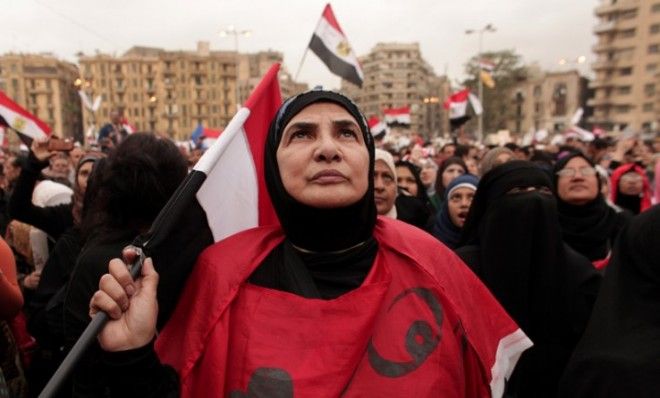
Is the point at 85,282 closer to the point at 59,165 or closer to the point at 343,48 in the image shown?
the point at 59,165

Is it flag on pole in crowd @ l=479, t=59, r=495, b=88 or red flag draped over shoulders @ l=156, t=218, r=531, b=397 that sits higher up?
flag on pole in crowd @ l=479, t=59, r=495, b=88

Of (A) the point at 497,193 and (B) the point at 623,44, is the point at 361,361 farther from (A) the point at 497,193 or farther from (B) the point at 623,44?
(B) the point at 623,44

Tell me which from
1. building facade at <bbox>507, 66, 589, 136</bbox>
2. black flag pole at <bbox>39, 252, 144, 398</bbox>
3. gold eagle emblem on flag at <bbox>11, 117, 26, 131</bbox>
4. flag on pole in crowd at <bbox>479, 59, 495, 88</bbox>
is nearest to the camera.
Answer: black flag pole at <bbox>39, 252, 144, 398</bbox>

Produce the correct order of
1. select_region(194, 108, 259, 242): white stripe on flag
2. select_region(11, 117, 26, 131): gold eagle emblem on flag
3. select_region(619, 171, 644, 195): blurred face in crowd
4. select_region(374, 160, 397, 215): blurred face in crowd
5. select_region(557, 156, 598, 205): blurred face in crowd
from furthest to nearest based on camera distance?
select_region(619, 171, 644, 195): blurred face in crowd, select_region(11, 117, 26, 131): gold eagle emblem on flag, select_region(374, 160, 397, 215): blurred face in crowd, select_region(557, 156, 598, 205): blurred face in crowd, select_region(194, 108, 259, 242): white stripe on flag

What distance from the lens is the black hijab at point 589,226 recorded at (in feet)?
12.1

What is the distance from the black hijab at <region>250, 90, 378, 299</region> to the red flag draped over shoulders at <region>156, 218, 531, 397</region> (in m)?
0.05

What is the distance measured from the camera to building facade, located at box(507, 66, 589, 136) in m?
76.6

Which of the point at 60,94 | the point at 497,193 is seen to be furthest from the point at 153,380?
the point at 60,94

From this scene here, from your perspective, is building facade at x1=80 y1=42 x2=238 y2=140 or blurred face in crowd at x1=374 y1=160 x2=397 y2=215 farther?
building facade at x1=80 y1=42 x2=238 y2=140

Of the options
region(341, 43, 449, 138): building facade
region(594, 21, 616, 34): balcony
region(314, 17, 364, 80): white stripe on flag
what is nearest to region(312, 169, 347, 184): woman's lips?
region(314, 17, 364, 80): white stripe on flag

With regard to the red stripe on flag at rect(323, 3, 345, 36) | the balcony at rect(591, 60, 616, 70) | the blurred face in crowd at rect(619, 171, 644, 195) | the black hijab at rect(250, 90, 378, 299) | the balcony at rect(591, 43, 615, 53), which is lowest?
the blurred face in crowd at rect(619, 171, 644, 195)

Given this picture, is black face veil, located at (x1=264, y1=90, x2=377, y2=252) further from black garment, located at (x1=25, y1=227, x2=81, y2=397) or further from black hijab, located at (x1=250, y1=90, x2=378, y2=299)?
black garment, located at (x1=25, y1=227, x2=81, y2=397)

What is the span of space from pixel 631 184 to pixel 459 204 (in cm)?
246

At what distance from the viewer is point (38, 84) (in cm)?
9100
